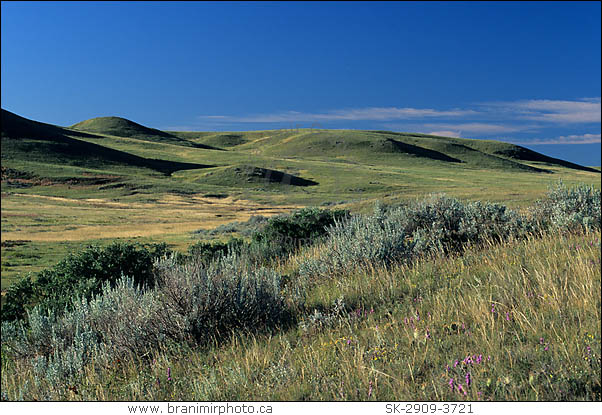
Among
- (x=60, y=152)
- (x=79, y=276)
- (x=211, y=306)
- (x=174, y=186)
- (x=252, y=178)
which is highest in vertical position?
(x=60, y=152)

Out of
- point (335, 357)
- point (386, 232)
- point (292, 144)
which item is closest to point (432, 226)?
point (386, 232)

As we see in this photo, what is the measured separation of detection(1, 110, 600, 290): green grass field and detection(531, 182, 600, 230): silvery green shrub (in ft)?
4.38

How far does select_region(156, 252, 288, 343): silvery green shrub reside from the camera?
15.0 feet

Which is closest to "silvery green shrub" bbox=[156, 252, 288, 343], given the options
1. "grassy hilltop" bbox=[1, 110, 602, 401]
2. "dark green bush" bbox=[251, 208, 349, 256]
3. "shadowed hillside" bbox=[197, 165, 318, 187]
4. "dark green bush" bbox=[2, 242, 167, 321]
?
"grassy hilltop" bbox=[1, 110, 602, 401]

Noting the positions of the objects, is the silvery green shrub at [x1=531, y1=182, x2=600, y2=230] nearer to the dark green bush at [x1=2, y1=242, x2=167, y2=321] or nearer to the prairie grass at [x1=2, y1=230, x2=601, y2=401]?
the prairie grass at [x1=2, y1=230, x2=601, y2=401]

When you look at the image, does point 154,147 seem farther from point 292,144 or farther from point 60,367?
point 60,367

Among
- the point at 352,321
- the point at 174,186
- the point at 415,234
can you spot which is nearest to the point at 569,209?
the point at 415,234

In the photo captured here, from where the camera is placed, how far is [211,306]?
4.66 m

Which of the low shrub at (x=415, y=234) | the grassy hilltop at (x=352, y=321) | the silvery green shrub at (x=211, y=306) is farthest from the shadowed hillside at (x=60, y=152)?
the silvery green shrub at (x=211, y=306)

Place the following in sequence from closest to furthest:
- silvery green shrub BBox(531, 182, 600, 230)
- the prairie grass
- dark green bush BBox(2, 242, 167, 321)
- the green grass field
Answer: the prairie grass, silvery green shrub BBox(531, 182, 600, 230), dark green bush BBox(2, 242, 167, 321), the green grass field

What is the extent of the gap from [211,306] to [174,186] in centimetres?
5320

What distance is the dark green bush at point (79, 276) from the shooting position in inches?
323

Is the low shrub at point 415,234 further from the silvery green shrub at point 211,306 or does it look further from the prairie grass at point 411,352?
the silvery green shrub at point 211,306

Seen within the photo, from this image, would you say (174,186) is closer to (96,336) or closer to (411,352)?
(96,336)
